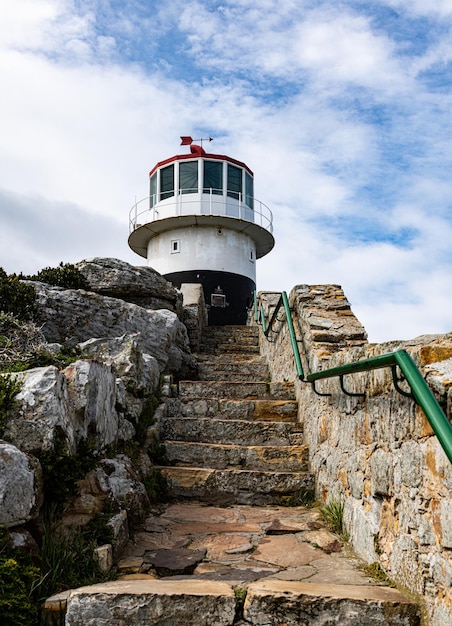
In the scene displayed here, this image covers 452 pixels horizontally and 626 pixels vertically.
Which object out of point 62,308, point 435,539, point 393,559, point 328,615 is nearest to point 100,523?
point 328,615

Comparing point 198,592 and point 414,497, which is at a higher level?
point 414,497

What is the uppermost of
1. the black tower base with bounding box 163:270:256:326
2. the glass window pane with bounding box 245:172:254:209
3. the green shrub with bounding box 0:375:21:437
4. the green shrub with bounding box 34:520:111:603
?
the glass window pane with bounding box 245:172:254:209

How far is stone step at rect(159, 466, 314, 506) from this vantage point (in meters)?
4.77

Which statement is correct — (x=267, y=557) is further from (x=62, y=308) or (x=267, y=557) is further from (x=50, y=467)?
(x=62, y=308)

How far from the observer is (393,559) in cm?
285

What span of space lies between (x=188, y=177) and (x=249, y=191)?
2.07m

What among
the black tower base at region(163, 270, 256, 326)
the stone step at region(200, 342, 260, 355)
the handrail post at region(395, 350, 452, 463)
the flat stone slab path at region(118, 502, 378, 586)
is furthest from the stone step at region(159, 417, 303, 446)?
the black tower base at region(163, 270, 256, 326)

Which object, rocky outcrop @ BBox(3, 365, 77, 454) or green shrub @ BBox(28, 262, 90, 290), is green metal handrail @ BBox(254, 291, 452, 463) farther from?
green shrub @ BBox(28, 262, 90, 290)

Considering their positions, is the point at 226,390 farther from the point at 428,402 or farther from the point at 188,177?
the point at 188,177

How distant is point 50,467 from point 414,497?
6.20 ft

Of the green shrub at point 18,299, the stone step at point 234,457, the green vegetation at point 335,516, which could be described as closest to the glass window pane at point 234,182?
the green shrub at point 18,299

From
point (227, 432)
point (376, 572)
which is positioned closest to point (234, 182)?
point (227, 432)

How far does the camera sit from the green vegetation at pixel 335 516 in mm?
3885

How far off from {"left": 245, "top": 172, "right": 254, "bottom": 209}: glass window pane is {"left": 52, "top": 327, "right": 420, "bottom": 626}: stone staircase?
37.5 ft
